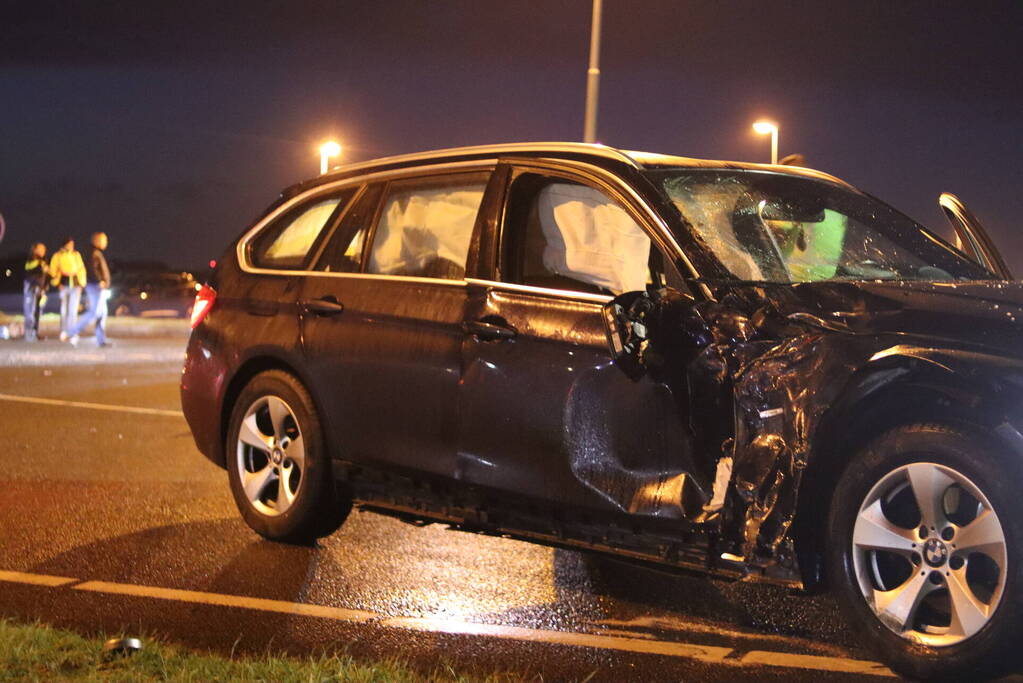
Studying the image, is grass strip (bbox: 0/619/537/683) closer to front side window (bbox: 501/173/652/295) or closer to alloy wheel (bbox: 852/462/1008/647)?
alloy wheel (bbox: 852/462/1008/647)

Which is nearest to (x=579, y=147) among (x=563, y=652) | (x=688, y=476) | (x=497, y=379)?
(x=497, y=379)

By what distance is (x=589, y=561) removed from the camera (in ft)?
21.7

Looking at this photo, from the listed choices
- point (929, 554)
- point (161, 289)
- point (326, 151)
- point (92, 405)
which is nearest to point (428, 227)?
point (929, 554)

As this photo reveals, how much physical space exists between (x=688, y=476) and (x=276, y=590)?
6.49ft

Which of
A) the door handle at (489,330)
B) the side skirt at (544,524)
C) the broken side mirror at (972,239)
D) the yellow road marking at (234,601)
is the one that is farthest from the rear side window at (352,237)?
the broken side mirror at (972,239)

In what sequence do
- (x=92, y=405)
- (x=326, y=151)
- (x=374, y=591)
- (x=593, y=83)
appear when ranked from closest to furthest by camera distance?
(x=374, y=591) < (x=92, y=405) < (x=593, y=83) < (x=326, y=151)

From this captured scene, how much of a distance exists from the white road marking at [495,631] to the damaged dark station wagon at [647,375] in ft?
1.02

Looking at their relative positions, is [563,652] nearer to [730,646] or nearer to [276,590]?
[730,646]

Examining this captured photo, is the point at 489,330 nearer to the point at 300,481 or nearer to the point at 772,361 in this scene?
the point at 772,361

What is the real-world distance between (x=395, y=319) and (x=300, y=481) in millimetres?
1003

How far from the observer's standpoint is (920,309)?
455 cm

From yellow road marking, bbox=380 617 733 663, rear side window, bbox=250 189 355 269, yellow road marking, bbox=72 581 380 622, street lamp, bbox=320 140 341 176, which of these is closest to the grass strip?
yellow road marking, bbox=380 617 733 663

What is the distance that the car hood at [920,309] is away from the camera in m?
4.34

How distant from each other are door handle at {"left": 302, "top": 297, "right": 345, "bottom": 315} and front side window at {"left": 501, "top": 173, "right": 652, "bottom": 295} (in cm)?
94
